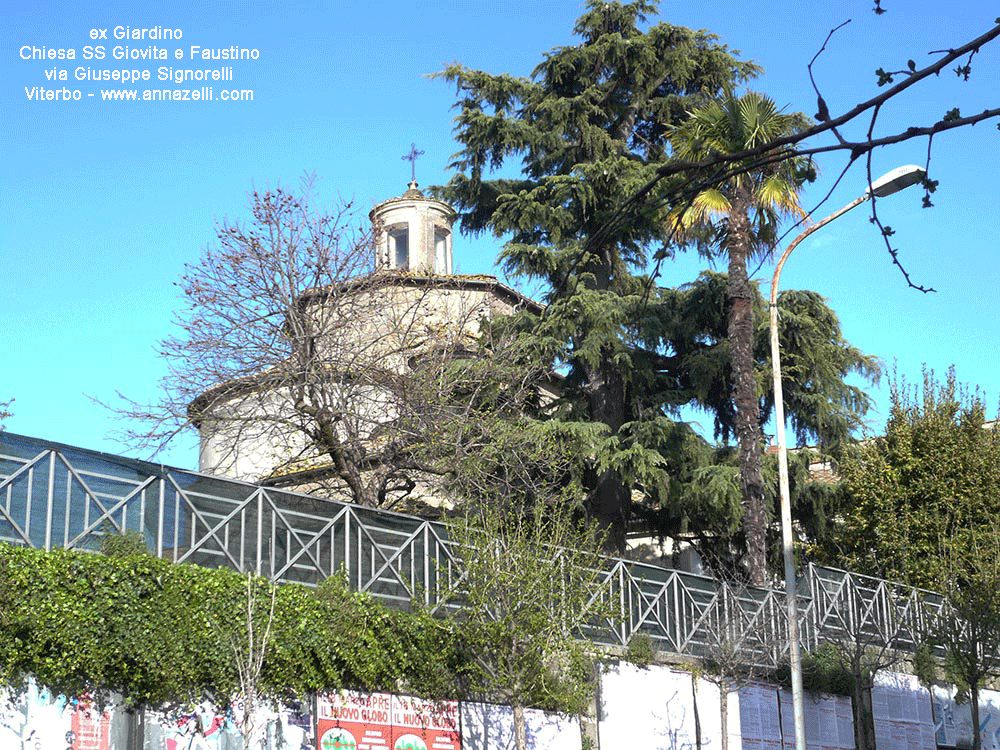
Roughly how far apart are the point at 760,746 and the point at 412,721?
24.7 feet

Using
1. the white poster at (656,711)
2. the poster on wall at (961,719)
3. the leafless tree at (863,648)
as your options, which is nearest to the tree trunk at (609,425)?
the leafless tree at (863,648)

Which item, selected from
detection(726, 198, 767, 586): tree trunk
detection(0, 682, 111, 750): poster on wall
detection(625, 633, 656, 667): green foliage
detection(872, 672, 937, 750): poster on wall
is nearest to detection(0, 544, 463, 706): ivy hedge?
detection(0, 682, 111, 750): poster on wall

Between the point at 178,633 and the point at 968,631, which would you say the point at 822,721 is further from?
the point at 178,633

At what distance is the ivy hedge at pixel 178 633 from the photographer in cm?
1301

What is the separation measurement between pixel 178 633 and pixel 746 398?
43.3ft

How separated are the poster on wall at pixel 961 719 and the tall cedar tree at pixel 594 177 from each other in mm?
7232

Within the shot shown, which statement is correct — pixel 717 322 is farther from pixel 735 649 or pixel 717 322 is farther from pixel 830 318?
pixel 735 649

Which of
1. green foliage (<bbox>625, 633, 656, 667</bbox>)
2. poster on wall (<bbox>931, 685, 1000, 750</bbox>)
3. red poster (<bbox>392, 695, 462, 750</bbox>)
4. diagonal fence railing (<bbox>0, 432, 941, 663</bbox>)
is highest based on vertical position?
diagonal fence railing (<bbox>0, 432, 941, 663</bbox>)

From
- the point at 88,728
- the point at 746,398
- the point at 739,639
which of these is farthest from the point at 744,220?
the point at 88,728

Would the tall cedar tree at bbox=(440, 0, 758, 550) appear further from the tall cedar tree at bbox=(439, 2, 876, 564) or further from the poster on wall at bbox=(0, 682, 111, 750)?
the poster on wall at bbox=(0, 682, 111, 750)

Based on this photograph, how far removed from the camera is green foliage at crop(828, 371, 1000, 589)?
30.5m

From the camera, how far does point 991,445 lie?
105 ft

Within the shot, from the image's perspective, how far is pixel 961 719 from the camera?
26844mm

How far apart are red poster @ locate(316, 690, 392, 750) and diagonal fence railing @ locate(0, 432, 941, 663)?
5.02 feet
